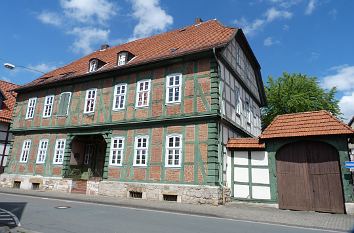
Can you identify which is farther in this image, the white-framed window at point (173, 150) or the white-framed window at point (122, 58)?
the white-framed window at point (122, 58)

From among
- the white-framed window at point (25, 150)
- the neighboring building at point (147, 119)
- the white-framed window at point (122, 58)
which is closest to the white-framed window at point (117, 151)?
the neighboring building at point (147, 119)

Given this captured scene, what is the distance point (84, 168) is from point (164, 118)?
8207 mm

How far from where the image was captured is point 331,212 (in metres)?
11.7

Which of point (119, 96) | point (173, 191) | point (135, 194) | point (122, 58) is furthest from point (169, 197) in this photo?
point (122, 58)

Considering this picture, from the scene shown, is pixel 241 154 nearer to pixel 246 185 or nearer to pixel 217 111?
pixel 246 185

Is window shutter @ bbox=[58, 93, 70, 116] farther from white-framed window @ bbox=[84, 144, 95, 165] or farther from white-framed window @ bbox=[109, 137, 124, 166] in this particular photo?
white-framed window @ bbox=[109, 137, 124, 166]

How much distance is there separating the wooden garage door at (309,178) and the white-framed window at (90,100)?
11971 millimetres

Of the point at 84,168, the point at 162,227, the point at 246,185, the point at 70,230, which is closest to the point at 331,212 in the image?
the point at 246,185

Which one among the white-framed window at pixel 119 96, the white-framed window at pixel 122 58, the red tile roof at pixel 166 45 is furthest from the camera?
the white-framed window at pixel 122 58

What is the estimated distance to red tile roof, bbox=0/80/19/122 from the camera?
2391cm

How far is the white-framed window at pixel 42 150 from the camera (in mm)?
19808

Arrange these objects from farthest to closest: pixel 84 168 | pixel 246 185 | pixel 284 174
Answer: pixel 84 168, pixel 246 185, pixel 284 174

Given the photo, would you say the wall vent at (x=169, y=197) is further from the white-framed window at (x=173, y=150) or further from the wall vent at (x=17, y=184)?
the wall vent at (x=17, y=184)

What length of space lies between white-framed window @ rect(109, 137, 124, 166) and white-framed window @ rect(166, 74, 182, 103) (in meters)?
3.87
